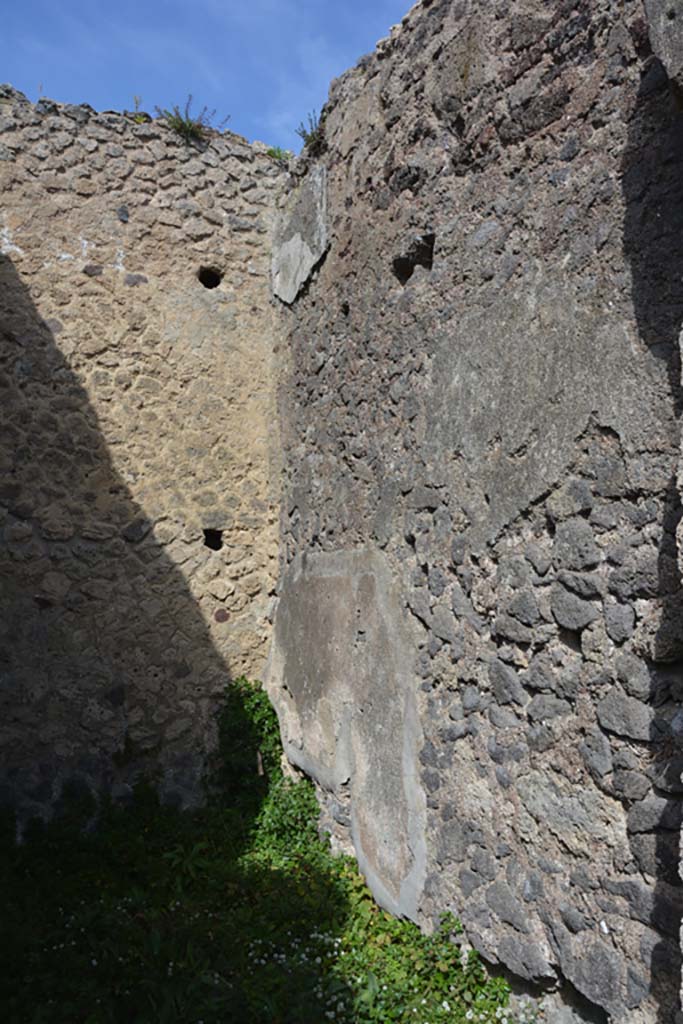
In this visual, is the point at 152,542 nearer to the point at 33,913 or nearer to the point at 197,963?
the point at 33,913

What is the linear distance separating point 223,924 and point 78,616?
1901mm

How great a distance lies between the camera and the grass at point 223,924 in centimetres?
297

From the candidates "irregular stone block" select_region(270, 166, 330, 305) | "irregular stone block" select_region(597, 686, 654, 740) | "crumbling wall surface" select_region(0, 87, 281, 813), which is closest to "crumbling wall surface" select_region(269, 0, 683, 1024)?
"irregular stone block" select_region(597, 686, 654, 740)

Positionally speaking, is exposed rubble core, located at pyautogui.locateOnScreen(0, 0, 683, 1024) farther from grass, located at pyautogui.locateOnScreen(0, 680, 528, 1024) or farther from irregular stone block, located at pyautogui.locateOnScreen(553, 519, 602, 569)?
grass, located at pyautogui.locateOnScreen(0, 680, 528, 1024)

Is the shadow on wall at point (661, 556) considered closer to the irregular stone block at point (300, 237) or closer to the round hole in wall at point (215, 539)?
the irregular stone block at point (300, 237)

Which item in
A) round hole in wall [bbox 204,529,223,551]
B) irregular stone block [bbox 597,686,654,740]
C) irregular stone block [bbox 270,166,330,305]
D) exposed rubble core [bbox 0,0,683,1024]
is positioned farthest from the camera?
round hole in wall [bbox 204,529,223,551]

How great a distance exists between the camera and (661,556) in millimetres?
2295

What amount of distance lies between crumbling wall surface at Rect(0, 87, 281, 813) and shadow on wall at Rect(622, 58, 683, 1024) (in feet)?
10.00

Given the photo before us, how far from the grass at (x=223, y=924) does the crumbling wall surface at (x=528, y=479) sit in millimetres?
245

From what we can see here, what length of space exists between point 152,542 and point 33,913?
202cm

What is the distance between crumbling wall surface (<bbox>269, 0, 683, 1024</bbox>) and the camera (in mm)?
2348

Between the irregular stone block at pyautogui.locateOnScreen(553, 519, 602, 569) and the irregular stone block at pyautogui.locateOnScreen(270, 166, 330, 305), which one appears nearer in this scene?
the irregular stone block at pyautogui.locateOnScreen(553, 519, 602, 569)

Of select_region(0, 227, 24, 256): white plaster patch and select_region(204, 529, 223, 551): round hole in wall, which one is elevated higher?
select_region(0, 227, 24, 256): white plaster patch

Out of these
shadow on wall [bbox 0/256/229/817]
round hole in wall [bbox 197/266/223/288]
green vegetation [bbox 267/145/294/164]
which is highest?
green vegetation [bbox 267/145/294/164]
